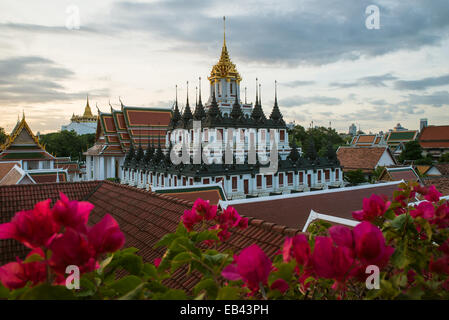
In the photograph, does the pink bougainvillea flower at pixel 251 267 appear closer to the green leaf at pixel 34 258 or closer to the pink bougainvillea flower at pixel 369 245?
the pink bougainvillea flower at pixel 369 245

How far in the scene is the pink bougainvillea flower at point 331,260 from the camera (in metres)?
1.12

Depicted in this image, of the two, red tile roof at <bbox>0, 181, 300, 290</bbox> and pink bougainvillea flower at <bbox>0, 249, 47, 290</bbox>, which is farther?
red tile roof at <bbox>0, 181, 300, 290</bbox>

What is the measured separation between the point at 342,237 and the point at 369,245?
3.5 inches

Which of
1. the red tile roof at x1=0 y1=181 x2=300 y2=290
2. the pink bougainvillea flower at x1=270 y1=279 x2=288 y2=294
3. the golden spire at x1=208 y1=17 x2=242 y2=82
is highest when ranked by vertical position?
the golden spire at x1=208 y1=17 x2=242 y2=82

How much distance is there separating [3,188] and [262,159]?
20.5 metres

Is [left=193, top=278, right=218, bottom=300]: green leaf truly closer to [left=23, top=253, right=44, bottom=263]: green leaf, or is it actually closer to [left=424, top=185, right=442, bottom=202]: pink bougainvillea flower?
[left=23, top=253, right=44, bottom=263]: green leaf

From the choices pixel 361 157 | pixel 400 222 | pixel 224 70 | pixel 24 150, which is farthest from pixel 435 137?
pixel 400 222

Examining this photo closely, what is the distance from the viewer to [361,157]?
119 feet

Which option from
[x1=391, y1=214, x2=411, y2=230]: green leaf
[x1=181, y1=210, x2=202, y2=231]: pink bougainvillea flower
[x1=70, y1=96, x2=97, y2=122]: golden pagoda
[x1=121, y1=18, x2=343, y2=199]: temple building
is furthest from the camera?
[x1=70, y1=96, x2=97, y2=122]: golden pagoda

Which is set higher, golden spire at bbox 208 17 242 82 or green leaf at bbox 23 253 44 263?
golden spire at bbox 208 17 242 82

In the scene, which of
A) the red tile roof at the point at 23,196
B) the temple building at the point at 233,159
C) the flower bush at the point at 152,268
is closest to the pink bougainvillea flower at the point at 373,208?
the flower bush at the point at 152,268

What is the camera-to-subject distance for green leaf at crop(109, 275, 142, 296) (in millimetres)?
1221

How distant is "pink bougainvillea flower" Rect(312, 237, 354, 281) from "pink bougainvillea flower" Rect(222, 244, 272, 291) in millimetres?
171

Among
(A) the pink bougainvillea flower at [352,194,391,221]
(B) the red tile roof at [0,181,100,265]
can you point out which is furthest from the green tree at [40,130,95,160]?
(A) the pink bougainvillea flower at [352,194,391,221]
